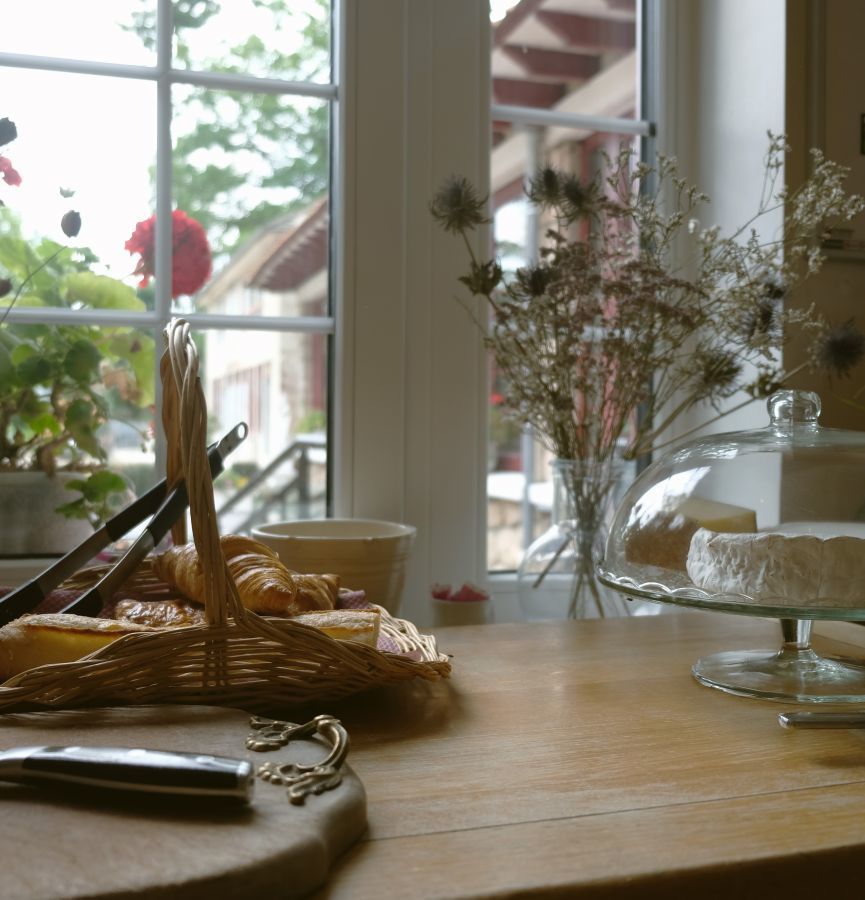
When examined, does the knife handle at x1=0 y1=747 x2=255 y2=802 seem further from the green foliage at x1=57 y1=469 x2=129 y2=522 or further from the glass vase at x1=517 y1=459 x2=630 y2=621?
the green foliage at x1=57 y1=469 x2=129 y2=522

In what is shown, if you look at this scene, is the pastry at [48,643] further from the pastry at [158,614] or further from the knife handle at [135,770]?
the knife handle at [135,770]

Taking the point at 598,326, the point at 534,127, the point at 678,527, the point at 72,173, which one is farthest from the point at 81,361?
the point at 678,527

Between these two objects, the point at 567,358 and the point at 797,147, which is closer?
the point at 567,358

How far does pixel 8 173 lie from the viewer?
1.37 metres

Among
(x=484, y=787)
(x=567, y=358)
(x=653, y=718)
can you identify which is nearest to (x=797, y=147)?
(x=567, y=358)

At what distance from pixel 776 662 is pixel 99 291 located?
3.31 ft

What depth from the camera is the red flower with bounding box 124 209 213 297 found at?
4.69ft

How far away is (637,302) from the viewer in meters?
1.22

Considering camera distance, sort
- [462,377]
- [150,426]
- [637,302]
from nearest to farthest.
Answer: [637,302]
[150,426]
[462,377]

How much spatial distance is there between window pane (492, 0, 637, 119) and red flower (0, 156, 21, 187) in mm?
710

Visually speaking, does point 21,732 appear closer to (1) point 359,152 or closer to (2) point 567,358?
(2) point 567,358

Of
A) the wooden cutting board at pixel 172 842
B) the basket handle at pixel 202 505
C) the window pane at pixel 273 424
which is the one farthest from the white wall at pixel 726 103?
the wooden cutting board at pixel 172 842

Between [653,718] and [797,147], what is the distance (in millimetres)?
1066

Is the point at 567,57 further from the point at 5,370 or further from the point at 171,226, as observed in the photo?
the point at 5,370
